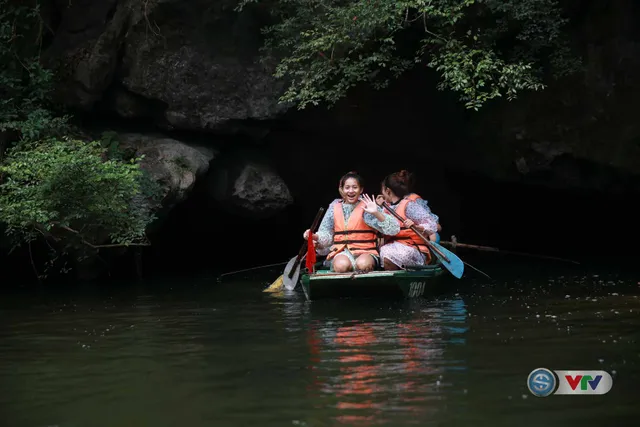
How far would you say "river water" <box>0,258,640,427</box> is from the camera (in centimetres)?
497

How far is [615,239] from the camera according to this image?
21.0 meters

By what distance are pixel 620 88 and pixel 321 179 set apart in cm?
746

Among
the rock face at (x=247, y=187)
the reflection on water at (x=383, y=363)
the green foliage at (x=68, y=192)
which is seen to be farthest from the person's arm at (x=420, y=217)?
the rock face at (x=247, y=187)

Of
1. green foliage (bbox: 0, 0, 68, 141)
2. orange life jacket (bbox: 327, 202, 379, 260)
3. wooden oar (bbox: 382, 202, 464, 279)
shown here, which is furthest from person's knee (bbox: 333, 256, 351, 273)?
green foliage (bbox: 0, 0, 68, 141)

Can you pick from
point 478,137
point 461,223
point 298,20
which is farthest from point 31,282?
point 461,223

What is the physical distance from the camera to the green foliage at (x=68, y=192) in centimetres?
1201

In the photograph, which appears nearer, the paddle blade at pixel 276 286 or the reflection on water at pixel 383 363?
the reflection on water at pixel 383 363

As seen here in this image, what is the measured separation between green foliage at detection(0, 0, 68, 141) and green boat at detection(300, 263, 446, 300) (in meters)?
5.35

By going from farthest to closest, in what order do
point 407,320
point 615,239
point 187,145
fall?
1. point 615,239
2. point 187,145
3. point 407,320

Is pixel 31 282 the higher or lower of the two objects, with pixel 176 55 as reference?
lower

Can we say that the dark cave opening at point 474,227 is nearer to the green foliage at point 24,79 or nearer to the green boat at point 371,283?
the green foliage at point 24,79

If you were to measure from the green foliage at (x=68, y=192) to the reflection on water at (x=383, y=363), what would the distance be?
497 centimetres

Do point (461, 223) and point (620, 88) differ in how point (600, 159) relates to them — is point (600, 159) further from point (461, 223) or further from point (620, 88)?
point (461, 223)

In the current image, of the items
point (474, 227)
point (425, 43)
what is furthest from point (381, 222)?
point (474, 227)
